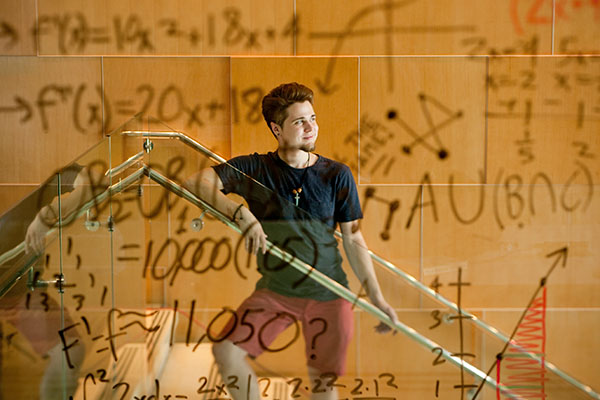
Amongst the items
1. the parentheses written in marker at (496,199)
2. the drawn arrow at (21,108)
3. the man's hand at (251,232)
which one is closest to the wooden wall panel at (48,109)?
the drawn arrow at (21,108)

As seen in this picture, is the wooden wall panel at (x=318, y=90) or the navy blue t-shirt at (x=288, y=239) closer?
the navy blue t-shirt at (x=288, y=239)

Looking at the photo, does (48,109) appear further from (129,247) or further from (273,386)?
(273,386)

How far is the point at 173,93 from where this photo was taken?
1.44m

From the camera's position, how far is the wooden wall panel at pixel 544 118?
135cm

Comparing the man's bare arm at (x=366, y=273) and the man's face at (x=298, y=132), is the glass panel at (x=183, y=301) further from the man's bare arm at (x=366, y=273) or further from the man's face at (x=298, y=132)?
the man's face at (x=298, y=132)

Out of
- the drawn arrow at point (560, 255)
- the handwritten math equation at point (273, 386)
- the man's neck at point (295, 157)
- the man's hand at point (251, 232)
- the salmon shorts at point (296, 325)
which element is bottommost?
the handwritten math equation at point (273, 386)

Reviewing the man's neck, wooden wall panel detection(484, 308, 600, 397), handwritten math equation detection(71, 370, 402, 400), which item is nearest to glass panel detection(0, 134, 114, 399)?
handwritten math equation detection(71, 370, 402, 400)

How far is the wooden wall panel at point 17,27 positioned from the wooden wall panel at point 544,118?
3.45ft

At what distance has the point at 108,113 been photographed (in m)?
1.45

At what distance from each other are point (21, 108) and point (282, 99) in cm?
62

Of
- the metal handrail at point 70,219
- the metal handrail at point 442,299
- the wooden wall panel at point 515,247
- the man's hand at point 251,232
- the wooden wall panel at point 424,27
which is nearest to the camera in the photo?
the metal handrail at point 70,219

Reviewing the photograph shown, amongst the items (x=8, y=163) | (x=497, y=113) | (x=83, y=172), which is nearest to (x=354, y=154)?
(x=497, y=113)

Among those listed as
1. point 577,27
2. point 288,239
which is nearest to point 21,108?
point 288,239

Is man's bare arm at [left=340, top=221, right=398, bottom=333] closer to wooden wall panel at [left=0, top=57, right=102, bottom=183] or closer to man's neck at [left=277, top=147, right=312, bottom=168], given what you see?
man's neck at [left=277, top=147, right=312, bottom=168]
